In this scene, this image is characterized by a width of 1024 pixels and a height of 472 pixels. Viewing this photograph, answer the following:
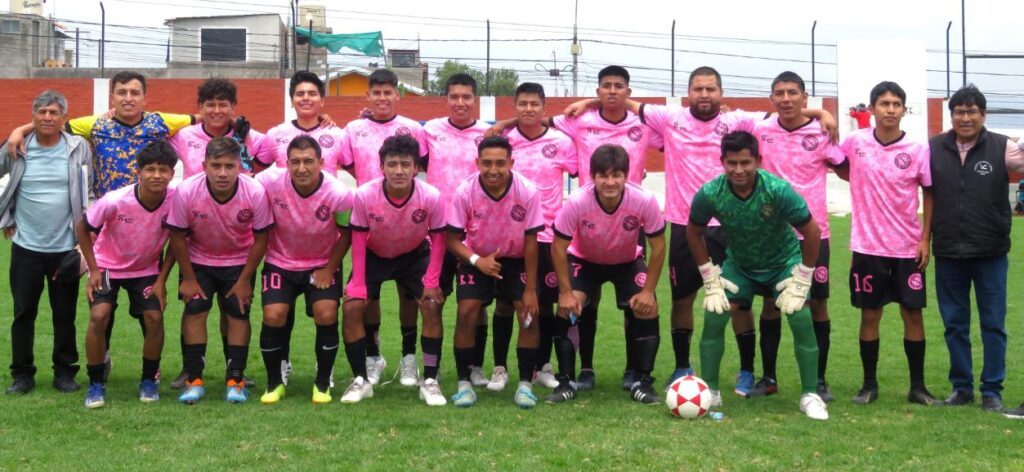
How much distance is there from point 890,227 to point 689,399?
1.78m

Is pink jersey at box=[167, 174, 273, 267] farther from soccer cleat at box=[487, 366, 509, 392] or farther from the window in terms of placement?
the window

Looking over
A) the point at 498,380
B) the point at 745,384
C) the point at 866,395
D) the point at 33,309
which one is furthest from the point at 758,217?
the point at 33,309

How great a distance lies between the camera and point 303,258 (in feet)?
22.0

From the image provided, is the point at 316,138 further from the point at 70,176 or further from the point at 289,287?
the point at 70,176

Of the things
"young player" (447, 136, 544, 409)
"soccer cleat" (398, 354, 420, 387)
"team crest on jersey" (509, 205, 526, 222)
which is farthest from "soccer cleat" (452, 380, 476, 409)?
"team crest on jersey" (509, 205, 526, 222)

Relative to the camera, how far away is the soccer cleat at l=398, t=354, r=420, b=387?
720 centimetres

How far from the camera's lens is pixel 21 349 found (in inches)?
268

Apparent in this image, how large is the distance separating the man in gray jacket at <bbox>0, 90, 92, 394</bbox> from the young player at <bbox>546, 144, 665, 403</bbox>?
→ 316 cm

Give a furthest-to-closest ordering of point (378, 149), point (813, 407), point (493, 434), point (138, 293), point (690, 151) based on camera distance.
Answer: point (378, 149)
point (690, 151)
point (138, 293)
point (813, 407)
point (493, 434)

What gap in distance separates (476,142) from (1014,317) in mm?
6497

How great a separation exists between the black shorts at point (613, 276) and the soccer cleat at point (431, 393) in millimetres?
1074

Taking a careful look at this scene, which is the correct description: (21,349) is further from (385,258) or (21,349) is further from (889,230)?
(889,230)

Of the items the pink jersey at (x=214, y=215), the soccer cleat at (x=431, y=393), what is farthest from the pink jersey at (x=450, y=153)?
the soccer cleat at (x=431, y=393)

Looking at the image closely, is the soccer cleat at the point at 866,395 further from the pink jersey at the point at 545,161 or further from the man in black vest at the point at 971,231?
the pink jersey at the point at 545,161
